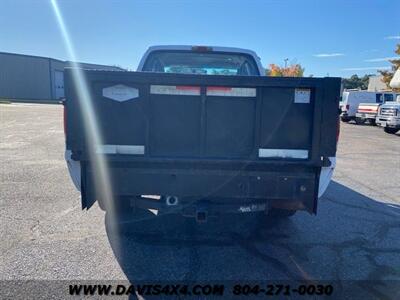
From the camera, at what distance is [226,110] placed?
131 inches

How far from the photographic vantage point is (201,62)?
5.88 meters

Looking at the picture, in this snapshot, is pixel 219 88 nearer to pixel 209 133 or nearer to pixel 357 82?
pixel 209 133

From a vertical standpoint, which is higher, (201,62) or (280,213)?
(201,62)

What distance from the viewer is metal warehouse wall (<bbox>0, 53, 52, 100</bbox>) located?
159 ft

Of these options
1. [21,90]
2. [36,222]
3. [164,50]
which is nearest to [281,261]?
[36,222]

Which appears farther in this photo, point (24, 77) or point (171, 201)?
point (24, 77)

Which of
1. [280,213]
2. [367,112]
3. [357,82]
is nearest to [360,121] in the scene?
[367,112]

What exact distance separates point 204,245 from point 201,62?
316 cm

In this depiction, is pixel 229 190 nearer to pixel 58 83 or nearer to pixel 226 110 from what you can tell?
pixel 226 110

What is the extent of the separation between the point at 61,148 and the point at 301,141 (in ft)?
29.9

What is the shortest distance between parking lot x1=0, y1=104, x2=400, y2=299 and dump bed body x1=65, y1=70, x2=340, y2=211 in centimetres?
81

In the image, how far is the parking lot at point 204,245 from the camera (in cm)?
350

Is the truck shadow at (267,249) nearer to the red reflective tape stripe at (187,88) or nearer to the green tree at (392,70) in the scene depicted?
the red reflective tape stripe at (187,88)

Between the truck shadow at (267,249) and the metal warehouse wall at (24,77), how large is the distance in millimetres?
52018
